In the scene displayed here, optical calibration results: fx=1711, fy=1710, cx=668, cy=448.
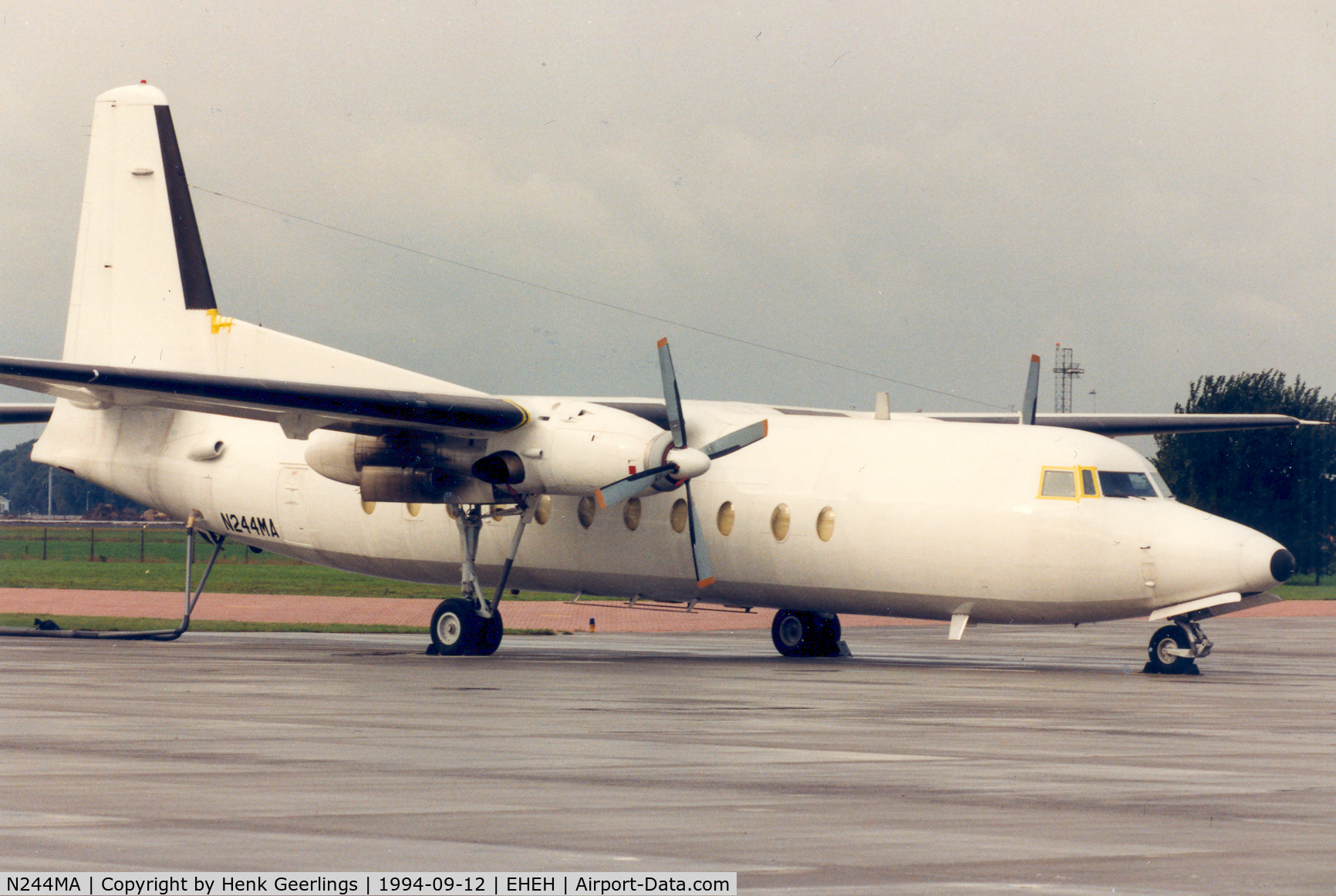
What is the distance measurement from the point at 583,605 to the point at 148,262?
17406 mm

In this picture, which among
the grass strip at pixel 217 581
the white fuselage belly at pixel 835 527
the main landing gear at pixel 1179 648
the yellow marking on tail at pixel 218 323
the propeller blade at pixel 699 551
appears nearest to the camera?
the white fuselage belly at pixel 835 527

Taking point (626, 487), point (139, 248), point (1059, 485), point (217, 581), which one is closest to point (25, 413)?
point (139, 248)

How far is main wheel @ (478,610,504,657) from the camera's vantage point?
24.7m

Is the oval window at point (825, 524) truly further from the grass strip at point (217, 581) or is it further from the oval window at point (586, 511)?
→ the grass strip at point (217, 581)

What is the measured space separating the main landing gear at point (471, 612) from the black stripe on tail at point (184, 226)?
22.6 feet

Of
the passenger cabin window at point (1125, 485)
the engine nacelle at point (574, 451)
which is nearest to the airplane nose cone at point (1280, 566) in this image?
the passenger cabin window at point (1125, 485)

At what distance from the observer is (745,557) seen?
23328mm

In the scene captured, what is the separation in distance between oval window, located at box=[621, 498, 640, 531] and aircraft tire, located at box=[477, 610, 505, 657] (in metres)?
2.32

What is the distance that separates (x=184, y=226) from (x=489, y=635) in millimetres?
9335

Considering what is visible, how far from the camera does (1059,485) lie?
21.2 m

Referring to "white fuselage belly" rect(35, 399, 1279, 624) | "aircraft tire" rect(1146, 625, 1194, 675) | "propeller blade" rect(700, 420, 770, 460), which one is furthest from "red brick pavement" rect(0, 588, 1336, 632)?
"aircraft tire" rect(1146, 625, 1194, 675)

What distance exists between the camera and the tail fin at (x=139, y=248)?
28406 millimetres

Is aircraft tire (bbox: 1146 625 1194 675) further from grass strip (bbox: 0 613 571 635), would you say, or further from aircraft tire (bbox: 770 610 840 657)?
grass strip (bbox: 0 613 571 635)

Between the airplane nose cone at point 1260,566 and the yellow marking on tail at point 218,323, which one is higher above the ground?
the yellow marking on tail at point 218,323
